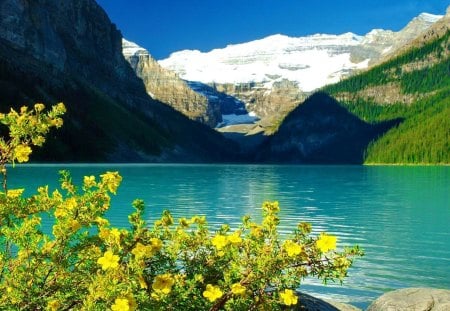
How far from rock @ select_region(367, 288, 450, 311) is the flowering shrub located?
932 centimetres

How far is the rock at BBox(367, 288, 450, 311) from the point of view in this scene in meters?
15.0

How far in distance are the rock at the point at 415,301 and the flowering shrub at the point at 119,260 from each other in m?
9.32

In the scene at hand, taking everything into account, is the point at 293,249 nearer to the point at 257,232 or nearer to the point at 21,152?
the point at 257,232

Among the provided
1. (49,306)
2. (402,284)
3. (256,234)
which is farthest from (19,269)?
(402,284)

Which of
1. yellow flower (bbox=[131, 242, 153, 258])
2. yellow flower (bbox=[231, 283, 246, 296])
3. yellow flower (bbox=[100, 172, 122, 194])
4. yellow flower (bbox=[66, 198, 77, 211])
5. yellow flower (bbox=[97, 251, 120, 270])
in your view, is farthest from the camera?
yellow flower (bbox=[100, 172, 122, 194])

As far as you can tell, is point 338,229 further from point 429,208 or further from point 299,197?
point 299,197

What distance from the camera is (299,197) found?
A: 67062 millimetres

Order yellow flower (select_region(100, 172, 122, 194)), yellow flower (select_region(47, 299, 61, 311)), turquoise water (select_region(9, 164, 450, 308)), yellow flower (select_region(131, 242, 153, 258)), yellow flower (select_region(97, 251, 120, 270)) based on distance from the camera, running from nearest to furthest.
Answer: yellow flower (select_region(97, 251, 120, 270)) < yellow flower (select_region(131, 242, 153, 258)) < yellow flower (select_region(47, 299, 61, 311)) < yellow flower (select_region(100, 172, 122, 194)) < turquoise water (select_region(9, 164, 450, 308))

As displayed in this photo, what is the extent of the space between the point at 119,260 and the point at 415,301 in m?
11.5

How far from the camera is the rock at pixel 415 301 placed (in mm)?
15039

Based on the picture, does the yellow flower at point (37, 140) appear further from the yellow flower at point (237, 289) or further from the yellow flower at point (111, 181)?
the yellow flower at point (237, 289)

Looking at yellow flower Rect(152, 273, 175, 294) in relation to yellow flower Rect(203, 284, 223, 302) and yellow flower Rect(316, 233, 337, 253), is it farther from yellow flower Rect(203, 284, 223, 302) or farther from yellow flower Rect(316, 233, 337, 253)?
yellow flower Rect(316, 233, 337, 253)

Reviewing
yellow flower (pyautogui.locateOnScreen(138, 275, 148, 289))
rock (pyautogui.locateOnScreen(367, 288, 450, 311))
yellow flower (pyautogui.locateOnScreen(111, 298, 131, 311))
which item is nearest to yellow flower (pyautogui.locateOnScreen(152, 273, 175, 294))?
yellow flower (pyautogui.locateOnScreen(138, 275, 148, 289))

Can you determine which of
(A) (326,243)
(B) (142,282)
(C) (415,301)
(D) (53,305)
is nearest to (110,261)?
(B) (142,282)
